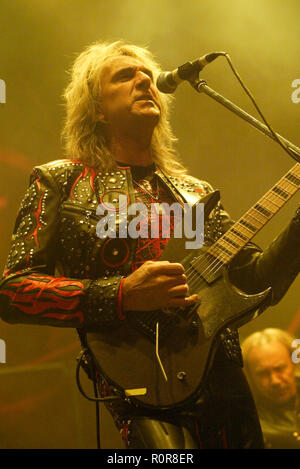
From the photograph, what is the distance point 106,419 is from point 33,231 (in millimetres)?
1271

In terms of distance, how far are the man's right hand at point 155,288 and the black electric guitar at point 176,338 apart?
0.18 ft

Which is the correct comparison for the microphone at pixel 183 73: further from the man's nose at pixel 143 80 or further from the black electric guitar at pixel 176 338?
the black electric guitar at pixel 176 338

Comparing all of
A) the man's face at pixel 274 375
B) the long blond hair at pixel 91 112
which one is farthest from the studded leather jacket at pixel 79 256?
the man's face at pixel 274 375

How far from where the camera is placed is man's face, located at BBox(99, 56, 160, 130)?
5.89 ft

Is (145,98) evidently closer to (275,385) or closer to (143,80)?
(143,80)

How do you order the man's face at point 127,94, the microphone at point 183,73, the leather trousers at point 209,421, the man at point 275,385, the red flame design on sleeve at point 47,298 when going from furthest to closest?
the man at point 275,385 < the man's face at point 127,94 < the microphone at point 183,73 < the red flame design on sleeve at point 47,298 < the leather trousers at point 209,421

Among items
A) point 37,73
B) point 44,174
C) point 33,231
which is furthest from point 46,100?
point 33,231

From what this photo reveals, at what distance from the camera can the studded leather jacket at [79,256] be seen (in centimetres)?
141

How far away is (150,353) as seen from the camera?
1.38 meters

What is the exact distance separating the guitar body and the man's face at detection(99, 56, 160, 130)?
0.72 m

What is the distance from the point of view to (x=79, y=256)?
1.55 metres

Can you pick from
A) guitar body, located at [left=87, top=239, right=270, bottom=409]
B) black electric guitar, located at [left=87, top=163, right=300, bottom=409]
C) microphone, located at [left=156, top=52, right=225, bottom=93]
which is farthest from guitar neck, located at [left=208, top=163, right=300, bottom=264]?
microphone, located at [left=156, top=52, right=225, bottom=93]

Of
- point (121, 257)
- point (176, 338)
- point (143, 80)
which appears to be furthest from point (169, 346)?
point (143, 80)

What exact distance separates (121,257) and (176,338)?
0.32 meters
